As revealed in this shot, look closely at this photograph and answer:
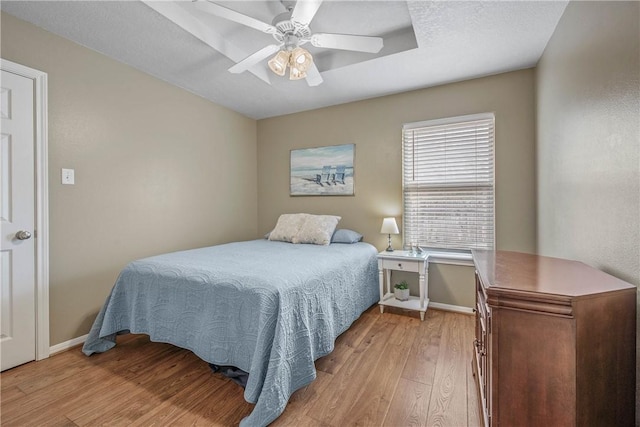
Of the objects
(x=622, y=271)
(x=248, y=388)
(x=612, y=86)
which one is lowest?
(x=248, y=388)

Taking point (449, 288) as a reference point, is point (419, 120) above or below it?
above

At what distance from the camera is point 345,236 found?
126 inches

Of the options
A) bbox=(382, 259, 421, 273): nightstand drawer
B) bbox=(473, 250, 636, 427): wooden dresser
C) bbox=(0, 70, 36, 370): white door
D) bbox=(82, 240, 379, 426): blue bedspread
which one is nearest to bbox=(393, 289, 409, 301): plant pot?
bbox=(382, 259, 421, 273): nightstand drawer

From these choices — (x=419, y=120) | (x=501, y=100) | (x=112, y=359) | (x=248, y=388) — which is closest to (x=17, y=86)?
(x=112, y=359)

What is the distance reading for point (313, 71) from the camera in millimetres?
2287

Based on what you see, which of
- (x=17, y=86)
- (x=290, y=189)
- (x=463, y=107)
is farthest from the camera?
(x=290, y=189)

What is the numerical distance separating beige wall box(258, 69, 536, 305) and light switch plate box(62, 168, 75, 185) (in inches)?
89.8

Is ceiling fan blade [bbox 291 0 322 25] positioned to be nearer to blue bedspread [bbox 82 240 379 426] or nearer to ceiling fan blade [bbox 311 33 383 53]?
ceiling fan blade [bbox 311 33 383 53]

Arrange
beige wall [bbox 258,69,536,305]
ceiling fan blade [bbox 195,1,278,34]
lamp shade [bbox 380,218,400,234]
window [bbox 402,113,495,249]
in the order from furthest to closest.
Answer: lamp shade [bbox 380,218,400,234]
window [bbox 402,113,495,249]
beige wall [bbox 258,69,536,305]
ceiling fan blade [bbox 195,1,278,34]

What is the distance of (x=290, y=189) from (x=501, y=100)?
105 inches

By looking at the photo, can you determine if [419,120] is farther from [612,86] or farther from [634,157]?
[634,157]

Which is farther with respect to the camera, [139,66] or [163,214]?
[163,214]

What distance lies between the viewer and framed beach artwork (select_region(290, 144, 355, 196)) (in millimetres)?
3525

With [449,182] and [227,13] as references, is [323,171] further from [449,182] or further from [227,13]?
[227,13]
